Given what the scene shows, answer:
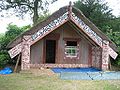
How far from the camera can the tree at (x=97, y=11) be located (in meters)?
24.9

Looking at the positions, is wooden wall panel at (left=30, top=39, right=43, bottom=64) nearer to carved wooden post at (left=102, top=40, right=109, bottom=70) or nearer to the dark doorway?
the dark doorway

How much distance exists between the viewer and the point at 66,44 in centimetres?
1767

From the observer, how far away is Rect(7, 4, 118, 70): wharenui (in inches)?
604

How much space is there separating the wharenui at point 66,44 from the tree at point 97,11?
24.5 ft

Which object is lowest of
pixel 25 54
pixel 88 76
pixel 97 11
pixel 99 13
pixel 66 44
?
pixel 88 76

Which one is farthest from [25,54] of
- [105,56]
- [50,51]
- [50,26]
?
[105,56]

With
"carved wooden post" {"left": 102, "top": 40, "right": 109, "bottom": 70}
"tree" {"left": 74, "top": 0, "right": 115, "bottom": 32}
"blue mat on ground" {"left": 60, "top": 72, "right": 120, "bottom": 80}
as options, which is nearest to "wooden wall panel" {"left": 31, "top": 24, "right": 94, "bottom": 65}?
"carved wooden post" {"left": 102, "top": 40, "right": 109, "bottom": 70}

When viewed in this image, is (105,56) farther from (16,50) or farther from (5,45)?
(5,45)

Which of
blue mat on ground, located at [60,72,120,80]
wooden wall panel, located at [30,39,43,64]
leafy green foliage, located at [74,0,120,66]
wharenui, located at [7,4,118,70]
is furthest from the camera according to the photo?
leafy green foliage, located at [74,0,120,66]

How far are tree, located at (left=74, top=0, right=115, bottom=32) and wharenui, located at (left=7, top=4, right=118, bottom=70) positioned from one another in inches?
294

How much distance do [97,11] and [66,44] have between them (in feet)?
28.8

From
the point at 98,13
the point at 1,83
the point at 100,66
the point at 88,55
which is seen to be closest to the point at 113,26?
the point at 98,13

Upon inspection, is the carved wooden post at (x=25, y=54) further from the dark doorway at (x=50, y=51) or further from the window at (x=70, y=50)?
the dark doorway at (x=50, y=51)

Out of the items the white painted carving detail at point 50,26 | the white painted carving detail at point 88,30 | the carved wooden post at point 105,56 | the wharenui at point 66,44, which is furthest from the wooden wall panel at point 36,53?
the carved wooden post at point 105,56
